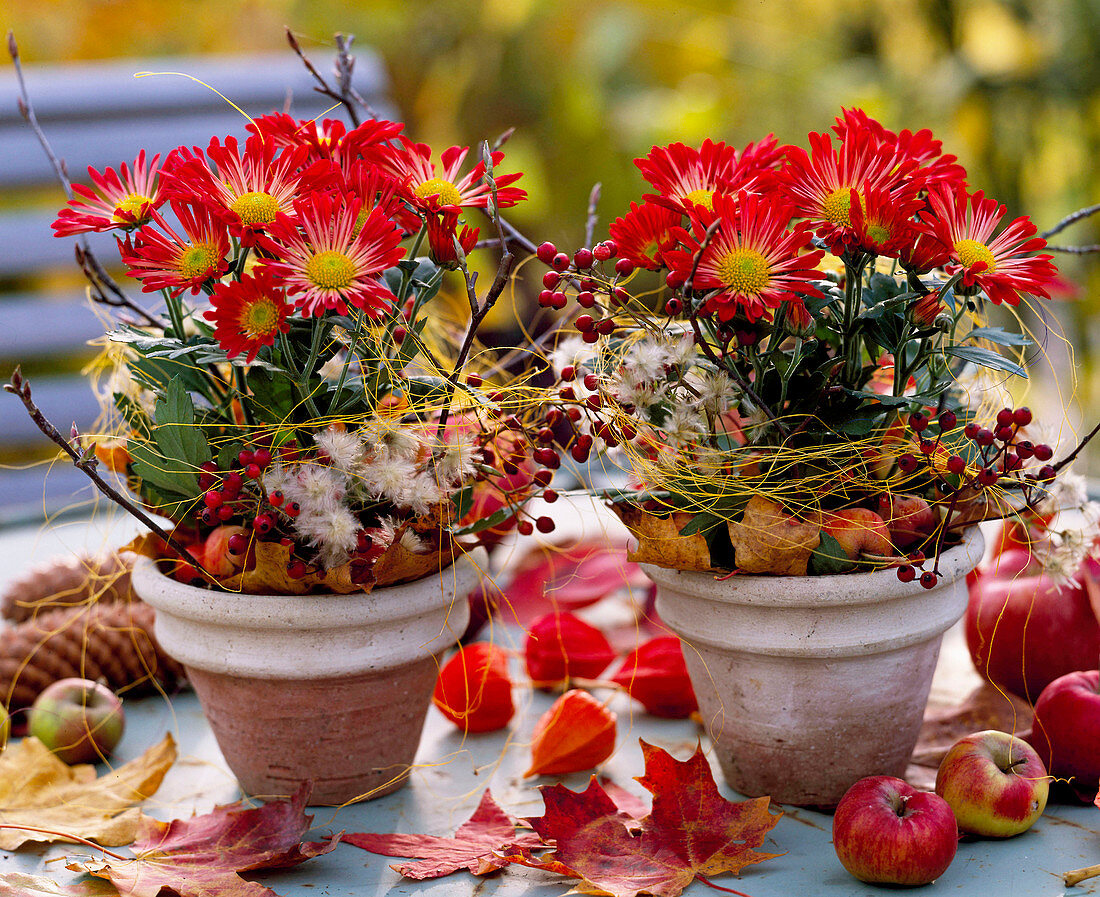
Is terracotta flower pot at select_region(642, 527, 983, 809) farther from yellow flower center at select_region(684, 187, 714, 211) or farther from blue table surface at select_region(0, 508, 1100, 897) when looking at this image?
yellow flower center at select_region(684, 187, 714, 211)

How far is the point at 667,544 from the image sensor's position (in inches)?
29.5

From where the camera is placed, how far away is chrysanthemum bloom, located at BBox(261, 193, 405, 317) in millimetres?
681

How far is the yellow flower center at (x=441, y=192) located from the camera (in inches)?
29.1

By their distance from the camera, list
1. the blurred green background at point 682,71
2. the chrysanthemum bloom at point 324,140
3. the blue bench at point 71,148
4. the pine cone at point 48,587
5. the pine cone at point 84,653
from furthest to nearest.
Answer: the blurred green background at point 682,71 → the blue bench at point 71,148 → the pine cone at point 48,587 → the pine cone at point 84,653 → the chrysanthemum bloom at point 324,140

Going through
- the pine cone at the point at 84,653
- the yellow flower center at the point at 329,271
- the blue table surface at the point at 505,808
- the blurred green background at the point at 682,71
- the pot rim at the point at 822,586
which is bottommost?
the blue table surface at the point at 505,808

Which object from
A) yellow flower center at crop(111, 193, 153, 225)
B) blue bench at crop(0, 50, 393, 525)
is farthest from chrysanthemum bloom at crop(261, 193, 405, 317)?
blue bench at crop(0, 50, 393, 525)

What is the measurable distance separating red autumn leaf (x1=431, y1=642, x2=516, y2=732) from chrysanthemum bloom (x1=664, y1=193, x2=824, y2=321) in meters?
0.42

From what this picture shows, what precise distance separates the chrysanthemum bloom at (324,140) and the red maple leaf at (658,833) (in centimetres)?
50

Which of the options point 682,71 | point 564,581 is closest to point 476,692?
point 564,581

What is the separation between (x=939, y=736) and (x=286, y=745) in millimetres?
569

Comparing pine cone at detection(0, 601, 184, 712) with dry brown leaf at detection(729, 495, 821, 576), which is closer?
dry brown leaf at detection(729, 495, 821, 576)

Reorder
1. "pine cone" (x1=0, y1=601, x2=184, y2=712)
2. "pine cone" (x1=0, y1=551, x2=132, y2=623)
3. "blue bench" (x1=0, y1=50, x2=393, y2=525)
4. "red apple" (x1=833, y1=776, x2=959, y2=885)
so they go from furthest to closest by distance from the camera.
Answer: "blue bench" (x1=0, y1=50, x2=393, y2=525) → "pine cone" (x1=0, y1=551, x2=132, y2=623) → "pine cone" (x1=0, y1=601, x2=184, y2=712) → "red apple" (x1=833, y1=776, x2=959, y2=885)

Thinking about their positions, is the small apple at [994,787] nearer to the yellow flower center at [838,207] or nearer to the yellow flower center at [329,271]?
the yellow flower center at [838,207]

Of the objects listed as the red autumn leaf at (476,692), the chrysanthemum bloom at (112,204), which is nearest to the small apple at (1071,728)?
the red autumn leaf at (476,692)
